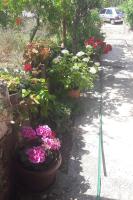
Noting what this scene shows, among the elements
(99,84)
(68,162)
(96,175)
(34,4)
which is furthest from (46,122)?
(34,4)

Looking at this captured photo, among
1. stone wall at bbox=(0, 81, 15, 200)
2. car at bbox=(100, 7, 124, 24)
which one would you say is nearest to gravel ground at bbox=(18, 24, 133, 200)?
stone wall at bbox=(0, 81, 15, 200)

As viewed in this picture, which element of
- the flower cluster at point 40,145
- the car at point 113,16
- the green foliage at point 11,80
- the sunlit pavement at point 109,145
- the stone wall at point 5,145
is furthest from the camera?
the car at point 113,16

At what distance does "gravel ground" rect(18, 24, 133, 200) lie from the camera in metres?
4.90

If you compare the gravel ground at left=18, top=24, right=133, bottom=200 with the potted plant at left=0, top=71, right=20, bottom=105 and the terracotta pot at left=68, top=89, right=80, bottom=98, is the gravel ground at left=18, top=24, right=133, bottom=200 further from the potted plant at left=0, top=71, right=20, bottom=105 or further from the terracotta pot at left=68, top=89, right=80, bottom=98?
the potted plant at left=0, top=71, right=20, bottom=105

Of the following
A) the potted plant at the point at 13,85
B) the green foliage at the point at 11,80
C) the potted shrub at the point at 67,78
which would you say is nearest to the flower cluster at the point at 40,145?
the potted plant at the point at 13,85

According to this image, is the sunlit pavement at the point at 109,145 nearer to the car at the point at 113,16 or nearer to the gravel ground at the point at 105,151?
the gravel ground at the point at 105,151

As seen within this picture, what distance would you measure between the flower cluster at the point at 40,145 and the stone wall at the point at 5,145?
0.92ft

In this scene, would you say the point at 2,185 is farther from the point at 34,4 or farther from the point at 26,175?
the point at 34,4

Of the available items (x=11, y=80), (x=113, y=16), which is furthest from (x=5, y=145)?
(x=113, y=16)

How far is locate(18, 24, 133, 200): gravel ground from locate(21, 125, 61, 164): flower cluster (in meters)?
0.56

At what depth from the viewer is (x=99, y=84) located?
393 inches

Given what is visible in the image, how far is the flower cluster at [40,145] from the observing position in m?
4.50

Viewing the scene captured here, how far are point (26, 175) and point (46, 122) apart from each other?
191cm

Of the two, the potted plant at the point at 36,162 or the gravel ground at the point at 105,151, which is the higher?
the potted plant at the point at 36,162
